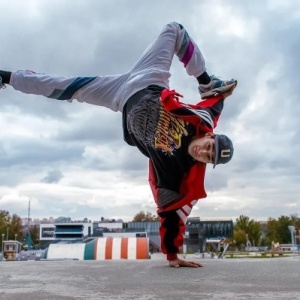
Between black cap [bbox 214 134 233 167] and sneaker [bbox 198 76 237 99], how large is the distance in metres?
0.64

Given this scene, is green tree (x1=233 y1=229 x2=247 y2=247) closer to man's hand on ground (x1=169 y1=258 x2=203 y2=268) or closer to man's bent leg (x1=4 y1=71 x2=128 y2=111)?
man's hand on ground (x1=169 y1=258 x2=203 y2=268)

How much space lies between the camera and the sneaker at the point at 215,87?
3043mm

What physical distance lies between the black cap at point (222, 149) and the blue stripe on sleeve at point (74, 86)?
3.72ft

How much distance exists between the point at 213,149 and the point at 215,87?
0.80 meters

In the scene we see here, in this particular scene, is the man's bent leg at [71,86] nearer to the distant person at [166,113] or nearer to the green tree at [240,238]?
the distant person at [166,113]

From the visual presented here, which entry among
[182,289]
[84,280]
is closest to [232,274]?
[182,289]

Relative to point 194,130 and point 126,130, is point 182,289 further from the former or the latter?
point 126,130

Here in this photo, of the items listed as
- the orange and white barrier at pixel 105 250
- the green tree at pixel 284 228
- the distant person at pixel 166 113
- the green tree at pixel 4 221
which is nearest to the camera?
the distant person at pixel 166 113

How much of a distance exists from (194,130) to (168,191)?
490 millimetres

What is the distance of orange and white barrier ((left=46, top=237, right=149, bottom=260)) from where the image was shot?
45.9ft

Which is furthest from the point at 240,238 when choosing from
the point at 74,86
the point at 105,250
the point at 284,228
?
the point at 74,86

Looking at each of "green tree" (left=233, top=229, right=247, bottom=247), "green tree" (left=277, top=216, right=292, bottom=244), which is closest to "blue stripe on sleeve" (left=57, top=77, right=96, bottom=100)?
"green tree" (left=233, top=229, right=247, bottom=247)

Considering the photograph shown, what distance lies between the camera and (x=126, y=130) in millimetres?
3004

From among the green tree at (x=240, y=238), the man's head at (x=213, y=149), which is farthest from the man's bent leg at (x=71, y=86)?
the green tree at (x=240, y=238)
